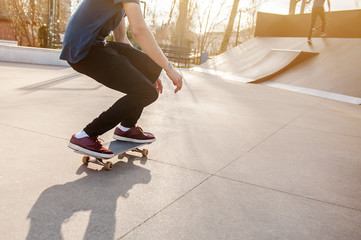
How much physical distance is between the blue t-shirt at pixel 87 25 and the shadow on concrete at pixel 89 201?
94 cm

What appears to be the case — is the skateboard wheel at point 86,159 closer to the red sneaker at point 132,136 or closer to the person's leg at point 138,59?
the red sneaker at point 132,136

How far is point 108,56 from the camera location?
2518 millimetres

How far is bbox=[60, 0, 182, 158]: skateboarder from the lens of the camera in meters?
2.41

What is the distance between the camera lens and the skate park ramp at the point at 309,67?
9560 millimetres

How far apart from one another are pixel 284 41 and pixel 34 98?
13025 mm

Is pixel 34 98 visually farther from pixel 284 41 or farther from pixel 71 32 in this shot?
pixel 284 41

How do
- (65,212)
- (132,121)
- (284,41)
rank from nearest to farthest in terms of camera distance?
(65,212)
(132,121)
(284,41)

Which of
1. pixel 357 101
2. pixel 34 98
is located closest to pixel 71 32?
pixel 34 98

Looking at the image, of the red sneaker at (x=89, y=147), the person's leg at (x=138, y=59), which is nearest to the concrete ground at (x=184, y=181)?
the red sneaker at (x=89, y=147)

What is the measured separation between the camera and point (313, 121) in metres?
5.65

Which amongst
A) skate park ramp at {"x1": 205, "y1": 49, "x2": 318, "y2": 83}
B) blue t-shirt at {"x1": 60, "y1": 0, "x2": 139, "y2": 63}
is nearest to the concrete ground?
blue t-shirt at {"x1": 60, "y1": 0, "x2": 139, "y2": 63}

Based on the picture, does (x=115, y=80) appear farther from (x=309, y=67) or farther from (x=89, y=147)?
(x=309, y=67)

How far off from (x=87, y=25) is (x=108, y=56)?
10.6 inches

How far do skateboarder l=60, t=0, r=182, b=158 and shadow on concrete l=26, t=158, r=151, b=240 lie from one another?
24 cm
